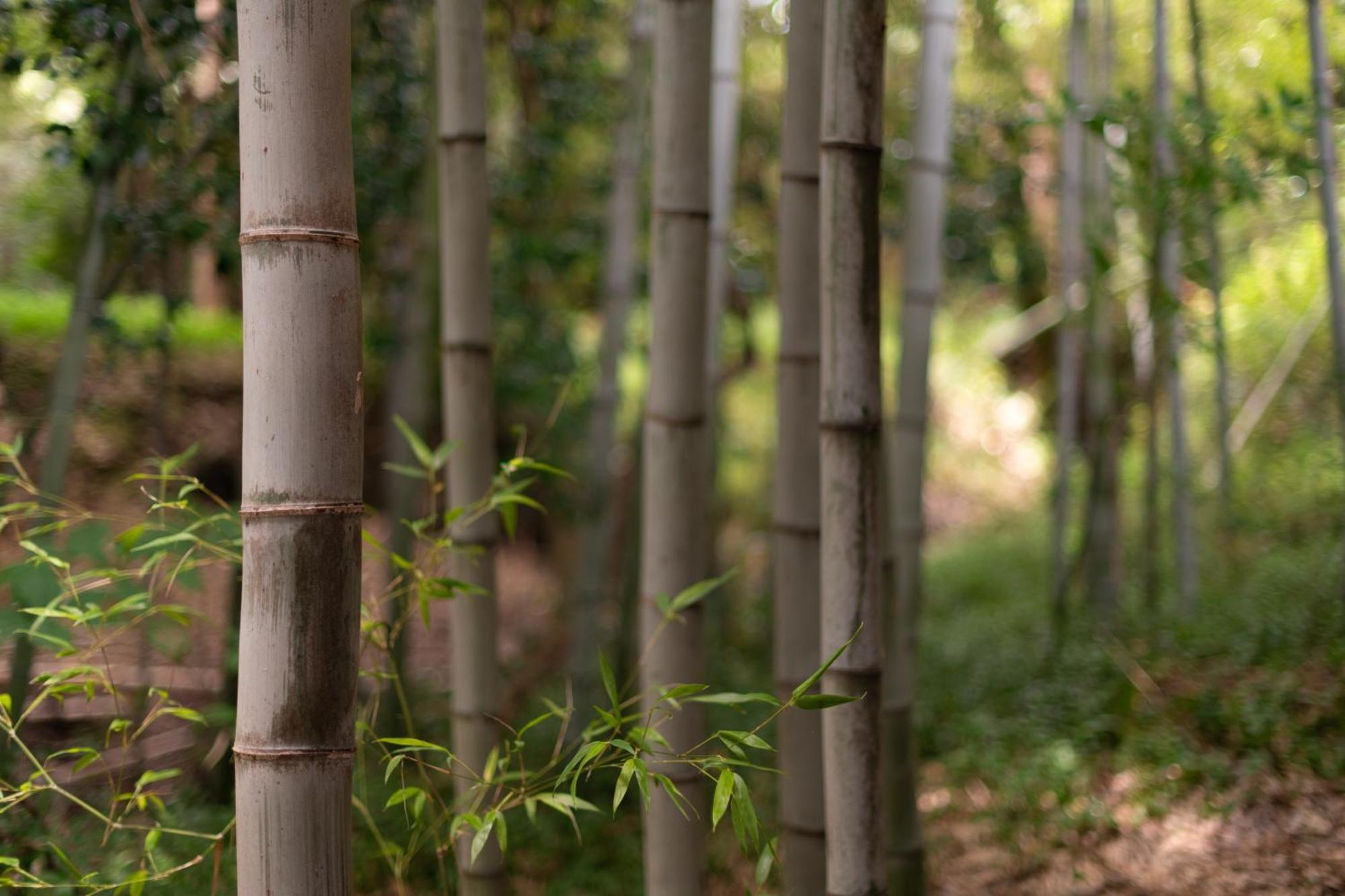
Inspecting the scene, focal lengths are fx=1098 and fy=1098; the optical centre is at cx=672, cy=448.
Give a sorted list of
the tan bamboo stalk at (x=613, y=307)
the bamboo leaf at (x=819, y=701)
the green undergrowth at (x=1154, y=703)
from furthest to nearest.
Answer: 1. the tan bamboo stalk at (x=613, y=307)
2. the green undergrowth at (x=1154, y=703)
3. the bamboo leaf at (x=819, y=701)

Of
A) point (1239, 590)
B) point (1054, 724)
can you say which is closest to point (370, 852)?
point (1054, 724)

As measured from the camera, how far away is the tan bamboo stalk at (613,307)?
4.17 metres

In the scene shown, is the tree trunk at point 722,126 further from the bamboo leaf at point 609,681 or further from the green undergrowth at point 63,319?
the green undergrowth at point 63,319

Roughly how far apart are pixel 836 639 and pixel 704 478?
0.46 m

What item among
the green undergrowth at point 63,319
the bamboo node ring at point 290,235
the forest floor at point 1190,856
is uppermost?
the green undergrowth at point 63,319

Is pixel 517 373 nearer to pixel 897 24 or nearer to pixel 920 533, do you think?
pixel 920 533

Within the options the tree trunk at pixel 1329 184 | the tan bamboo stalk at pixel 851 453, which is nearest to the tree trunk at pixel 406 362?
the tan bamboo stalk at pixel 851 453

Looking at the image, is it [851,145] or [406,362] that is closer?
[851,145]

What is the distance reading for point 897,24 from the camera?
16.9 ft

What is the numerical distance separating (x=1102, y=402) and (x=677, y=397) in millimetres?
3157

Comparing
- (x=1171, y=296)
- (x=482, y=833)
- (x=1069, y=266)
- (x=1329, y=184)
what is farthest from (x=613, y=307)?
(x=482, y=833)

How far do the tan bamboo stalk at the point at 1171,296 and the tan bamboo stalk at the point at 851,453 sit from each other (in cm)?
194

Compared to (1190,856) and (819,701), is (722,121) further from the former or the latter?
(819,701)

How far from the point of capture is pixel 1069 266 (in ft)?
16.3
